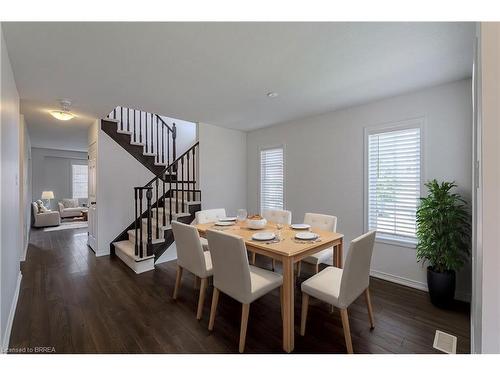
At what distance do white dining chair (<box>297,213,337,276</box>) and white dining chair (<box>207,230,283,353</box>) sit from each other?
806mm

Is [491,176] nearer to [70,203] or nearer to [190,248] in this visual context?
[190,248]

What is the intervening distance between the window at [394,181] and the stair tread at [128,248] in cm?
342

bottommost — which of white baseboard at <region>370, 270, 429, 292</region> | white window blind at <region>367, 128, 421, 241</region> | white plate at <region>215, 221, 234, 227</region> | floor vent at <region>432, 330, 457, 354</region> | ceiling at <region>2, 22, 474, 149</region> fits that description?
floor vent at <region>432, 330, 457, 354</region>

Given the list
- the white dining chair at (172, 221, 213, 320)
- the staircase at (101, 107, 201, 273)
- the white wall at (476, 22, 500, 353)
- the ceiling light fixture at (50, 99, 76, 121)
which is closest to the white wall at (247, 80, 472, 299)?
the staircase at (101, 107, 201, 273)

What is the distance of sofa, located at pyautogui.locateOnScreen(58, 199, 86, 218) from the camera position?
7930 mm

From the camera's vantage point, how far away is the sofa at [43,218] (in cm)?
653

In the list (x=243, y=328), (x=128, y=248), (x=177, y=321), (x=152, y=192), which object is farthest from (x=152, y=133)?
(x=243, y=328)

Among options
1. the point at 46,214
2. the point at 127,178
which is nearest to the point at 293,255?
the point at 127,178

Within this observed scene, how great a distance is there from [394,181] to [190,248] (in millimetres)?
2709

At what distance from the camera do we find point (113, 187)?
415cm

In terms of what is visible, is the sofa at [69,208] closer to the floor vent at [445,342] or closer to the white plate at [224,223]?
the white plate at [224,223]

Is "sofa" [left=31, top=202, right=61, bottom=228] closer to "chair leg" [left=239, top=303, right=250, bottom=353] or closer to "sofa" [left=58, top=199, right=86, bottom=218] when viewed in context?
"sofa" [left=58, top=199, right=86, bottom=218]
